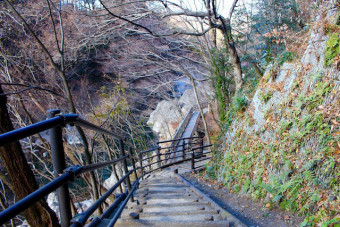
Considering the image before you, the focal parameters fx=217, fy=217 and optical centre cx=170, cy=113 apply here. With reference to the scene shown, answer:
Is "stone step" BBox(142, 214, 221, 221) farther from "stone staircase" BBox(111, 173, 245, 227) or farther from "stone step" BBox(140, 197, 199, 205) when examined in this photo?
"stone step" BBox(140, 197, 199, 205)

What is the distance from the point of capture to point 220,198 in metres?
5.01

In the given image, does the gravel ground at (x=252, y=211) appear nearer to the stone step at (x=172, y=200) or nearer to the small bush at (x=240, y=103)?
the stone step at (x=172, y=200)

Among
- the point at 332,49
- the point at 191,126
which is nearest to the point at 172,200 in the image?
the point at 332,49

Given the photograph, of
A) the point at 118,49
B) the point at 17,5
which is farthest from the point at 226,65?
the point at 17,5

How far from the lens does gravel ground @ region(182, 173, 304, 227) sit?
125 inches

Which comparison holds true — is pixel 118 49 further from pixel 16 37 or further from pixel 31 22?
pixel 16 37

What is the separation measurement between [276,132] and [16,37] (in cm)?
953

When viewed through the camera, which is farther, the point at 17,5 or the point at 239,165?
the point at 17,5

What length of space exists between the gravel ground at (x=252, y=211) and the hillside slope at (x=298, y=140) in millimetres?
124

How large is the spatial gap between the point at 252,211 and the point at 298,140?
4.86ft

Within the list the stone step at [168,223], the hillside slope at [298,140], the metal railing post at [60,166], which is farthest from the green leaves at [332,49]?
the metal railing post at [60,166]

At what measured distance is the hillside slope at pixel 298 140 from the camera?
9.70ft

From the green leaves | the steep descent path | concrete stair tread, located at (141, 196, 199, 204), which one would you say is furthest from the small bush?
the steep descent path

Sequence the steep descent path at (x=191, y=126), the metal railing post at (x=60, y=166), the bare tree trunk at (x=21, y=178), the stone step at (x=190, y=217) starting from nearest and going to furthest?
the metal railing post at (x=60, y=166)
the stone step at (x=190, y=217)
the bare tree trunk at (x=21, y=178)
the steep descent path at (x=191, y=126)
